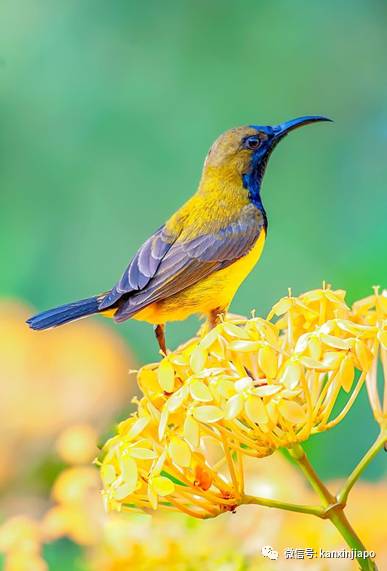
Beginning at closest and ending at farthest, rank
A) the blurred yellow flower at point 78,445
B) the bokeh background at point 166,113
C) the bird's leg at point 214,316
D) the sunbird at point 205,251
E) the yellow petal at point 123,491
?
the yellow petal at point 123,491, the blurred yellow flower at point 78,445, the sunbird at point 205,251, the bird's leg at point 214,316, the bokeh background at point 166,113

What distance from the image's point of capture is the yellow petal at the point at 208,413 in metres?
1.02

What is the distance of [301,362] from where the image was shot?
1062mm

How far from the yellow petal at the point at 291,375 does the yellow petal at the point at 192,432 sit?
112mm

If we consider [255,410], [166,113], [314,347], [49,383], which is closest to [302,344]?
[314,347]

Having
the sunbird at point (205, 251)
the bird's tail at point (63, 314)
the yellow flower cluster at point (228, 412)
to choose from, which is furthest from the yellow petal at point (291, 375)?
the bird's tail at point (63, 314)

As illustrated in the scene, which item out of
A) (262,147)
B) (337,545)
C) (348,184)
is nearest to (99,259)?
(348,184)

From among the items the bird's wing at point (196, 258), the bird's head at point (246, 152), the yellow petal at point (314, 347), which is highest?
the bird's head at point (246, 152)

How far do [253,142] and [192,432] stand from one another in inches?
31.0

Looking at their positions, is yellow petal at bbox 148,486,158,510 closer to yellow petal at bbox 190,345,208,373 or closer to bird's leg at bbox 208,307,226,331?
yellow petal at bbox 190,345,208,373

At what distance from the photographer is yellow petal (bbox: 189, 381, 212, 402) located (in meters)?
1.05

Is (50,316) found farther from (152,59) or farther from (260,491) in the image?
(152,59)

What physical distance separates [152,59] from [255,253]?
1.35m

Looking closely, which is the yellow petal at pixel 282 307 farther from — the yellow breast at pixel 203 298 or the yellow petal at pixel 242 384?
the yellow breast at pixel 203 298

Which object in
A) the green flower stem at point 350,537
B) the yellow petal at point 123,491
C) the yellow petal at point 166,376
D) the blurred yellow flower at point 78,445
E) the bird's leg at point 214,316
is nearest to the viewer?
the green flower stem at point 350,537
